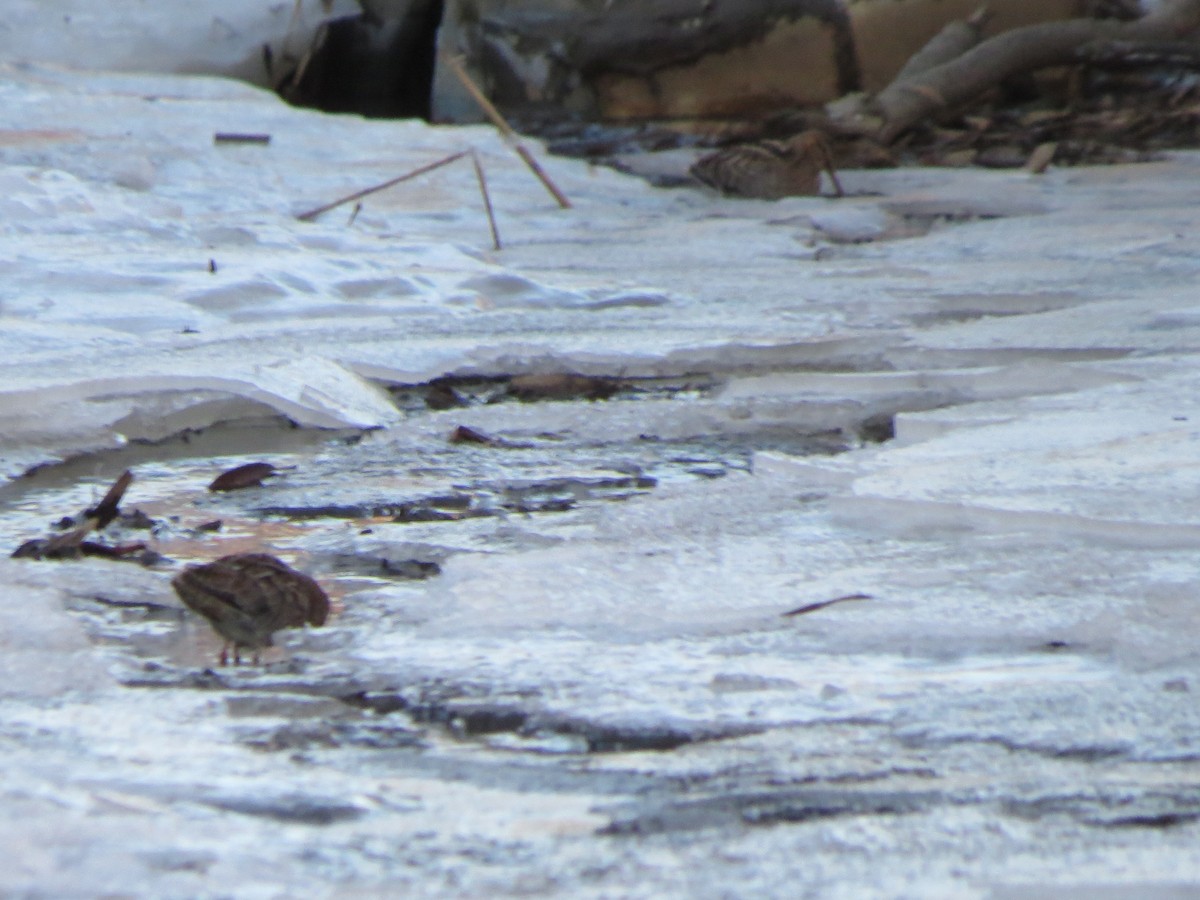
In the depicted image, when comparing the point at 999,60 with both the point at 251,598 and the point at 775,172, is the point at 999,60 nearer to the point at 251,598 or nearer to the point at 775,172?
the point at 775,172

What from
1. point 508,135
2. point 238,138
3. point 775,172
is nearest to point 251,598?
point 508,135

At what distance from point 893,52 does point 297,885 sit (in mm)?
5542

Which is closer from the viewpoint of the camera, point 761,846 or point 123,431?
point 761,846

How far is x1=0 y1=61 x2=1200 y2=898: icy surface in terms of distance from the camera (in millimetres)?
679

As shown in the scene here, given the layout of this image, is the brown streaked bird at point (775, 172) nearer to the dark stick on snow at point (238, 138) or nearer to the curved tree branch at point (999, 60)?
the curved tree branch at point (999, 60)

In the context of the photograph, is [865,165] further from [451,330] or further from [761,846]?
[761,846]

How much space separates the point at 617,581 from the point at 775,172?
2939mm

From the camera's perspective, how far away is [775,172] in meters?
3.87

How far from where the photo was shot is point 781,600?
1.03 meters

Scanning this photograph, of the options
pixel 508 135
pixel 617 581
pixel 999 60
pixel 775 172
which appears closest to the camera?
pixel 617 581

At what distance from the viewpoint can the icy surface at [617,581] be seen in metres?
0.68

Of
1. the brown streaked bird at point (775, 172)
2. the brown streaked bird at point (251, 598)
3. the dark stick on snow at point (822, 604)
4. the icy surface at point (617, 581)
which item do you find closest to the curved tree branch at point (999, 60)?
the brown streaked bird at point (775, 172)

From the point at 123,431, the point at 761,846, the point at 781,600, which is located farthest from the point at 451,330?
the point at 761,846

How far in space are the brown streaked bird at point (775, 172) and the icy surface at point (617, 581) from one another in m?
1.24
